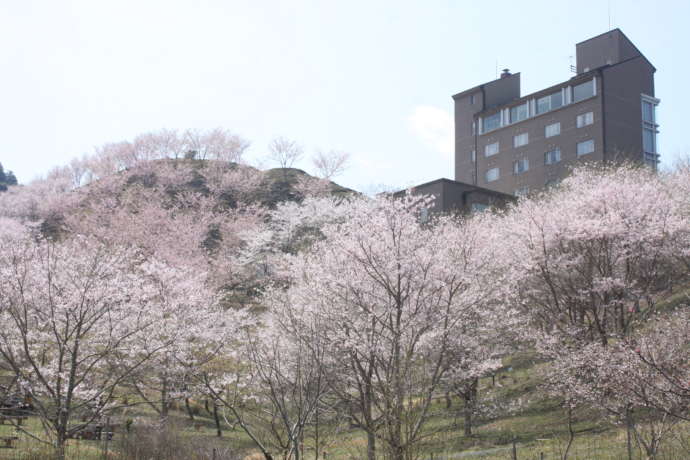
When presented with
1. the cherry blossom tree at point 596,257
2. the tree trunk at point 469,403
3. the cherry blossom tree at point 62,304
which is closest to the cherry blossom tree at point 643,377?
the cherry blossom tree at point 596,257

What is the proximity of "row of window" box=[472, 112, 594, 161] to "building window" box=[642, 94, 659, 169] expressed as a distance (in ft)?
20.3

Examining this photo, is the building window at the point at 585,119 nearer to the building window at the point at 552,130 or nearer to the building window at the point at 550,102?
the building window at the point at 552,130

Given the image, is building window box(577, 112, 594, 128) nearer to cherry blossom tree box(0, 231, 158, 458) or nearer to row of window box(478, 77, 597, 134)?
row of window box(478, 77, 597, 134)

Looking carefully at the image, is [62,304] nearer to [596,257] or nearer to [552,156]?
[596,257]

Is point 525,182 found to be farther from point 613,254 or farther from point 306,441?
point 306,441

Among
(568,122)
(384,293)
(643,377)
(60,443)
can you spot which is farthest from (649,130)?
(60,443)

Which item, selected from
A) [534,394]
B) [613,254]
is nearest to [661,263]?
[613,254]

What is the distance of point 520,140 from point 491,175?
4.39m

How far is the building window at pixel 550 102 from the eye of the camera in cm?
5643

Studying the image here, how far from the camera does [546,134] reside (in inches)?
2226

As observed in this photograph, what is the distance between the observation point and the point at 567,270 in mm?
26578

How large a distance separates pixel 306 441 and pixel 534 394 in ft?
32.4

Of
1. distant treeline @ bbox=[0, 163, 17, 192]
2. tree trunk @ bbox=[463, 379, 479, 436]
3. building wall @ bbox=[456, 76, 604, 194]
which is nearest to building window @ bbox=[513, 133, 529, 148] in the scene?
building wall @ bbox=[456, 76, 604, 194]

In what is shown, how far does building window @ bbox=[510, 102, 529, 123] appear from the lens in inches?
2330
